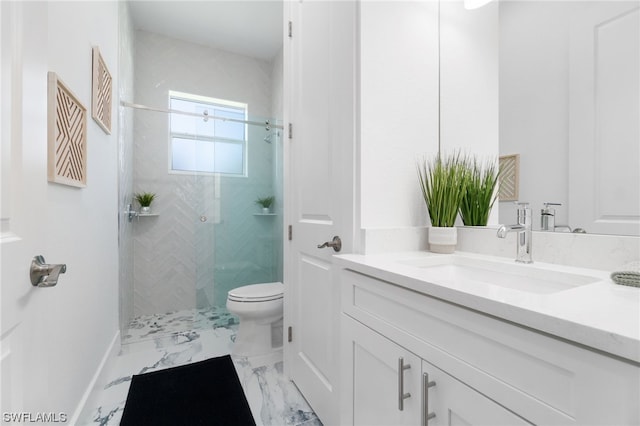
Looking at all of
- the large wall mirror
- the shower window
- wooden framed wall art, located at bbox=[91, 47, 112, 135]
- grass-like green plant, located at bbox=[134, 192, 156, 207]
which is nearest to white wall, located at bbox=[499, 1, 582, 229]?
the large wall mirror

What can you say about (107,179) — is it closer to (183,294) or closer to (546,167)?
(183,294)

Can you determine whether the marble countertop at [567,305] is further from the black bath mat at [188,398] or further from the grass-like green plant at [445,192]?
the black bath mat at [188,398]

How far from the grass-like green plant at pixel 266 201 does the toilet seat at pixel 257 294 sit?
94 centimetres

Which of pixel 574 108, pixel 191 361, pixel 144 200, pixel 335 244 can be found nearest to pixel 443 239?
pixel 335 244

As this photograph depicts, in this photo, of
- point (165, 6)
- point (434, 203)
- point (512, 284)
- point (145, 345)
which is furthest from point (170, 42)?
point (512, 284)

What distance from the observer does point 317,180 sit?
147cm

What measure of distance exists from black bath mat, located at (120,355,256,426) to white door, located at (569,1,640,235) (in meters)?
1.62

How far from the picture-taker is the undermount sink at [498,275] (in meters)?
0.79

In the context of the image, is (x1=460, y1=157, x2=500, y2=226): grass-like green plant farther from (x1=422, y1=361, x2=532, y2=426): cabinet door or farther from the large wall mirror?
(x1=422, y1=361, x2=532, y2=426): cabinet door

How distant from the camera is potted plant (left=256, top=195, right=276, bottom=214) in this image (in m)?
2.91

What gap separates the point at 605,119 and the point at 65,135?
1.93 metres

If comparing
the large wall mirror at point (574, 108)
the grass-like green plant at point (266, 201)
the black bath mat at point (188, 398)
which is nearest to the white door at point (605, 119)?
the large wall mirror at point (574, 108)

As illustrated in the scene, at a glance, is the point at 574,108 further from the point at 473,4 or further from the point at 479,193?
the point at 473,4

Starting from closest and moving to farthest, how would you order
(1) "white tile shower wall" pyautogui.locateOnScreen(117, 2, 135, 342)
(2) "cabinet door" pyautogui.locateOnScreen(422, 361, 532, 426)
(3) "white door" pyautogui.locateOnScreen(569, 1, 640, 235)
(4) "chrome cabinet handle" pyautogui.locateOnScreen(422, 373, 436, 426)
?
(2) "cabinet door" pyautogui.locateOnScreen(422, 361, 532, 426) < (4) "chrome cabinet handle" pyautogui.locateOnScreen(422, 373, 436, 426) < (3) "white door" pyautogui.locateOnScreen(569, 1, 640, 235) < (1) "white tile shower wall" pyautogui.locateOnScreen(117, 2, 135, 342)
